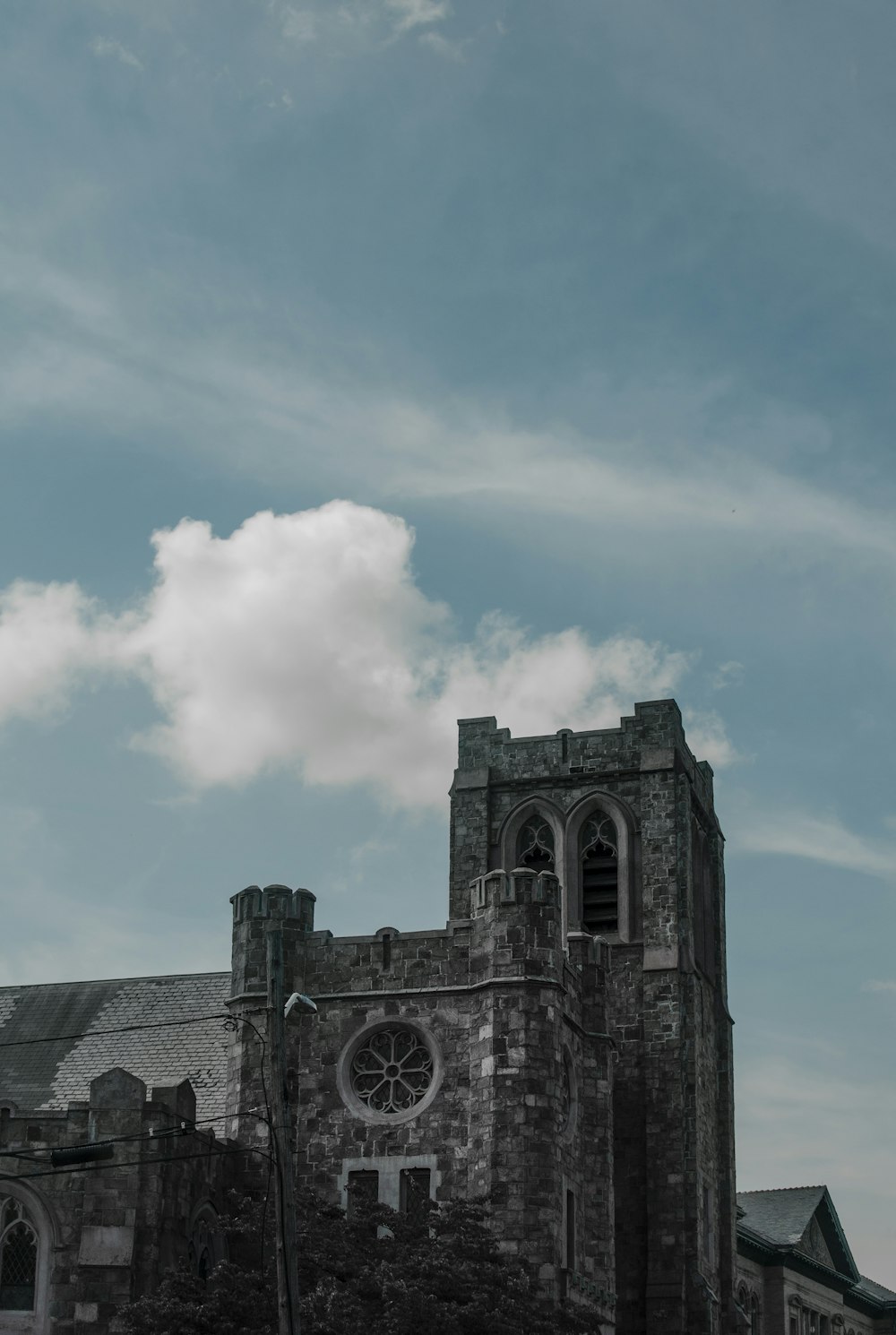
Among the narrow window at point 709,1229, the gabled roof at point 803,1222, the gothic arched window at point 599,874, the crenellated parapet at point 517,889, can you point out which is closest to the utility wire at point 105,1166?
the crenellated parapet at point 517,889

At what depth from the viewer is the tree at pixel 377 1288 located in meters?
35.3

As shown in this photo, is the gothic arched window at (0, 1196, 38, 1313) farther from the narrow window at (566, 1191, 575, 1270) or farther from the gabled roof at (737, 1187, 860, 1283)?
the gabled roof at (737, 1187, 860, 1283)

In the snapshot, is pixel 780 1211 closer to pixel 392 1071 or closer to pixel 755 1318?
pixel 755 1318

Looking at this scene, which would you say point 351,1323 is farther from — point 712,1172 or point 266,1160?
point 712,1172

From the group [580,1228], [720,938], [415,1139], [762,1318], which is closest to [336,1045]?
[415,1139]

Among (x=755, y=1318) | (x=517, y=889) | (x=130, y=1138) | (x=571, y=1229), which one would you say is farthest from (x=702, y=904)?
(x=130, y=1138)

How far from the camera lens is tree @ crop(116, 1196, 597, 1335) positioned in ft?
116

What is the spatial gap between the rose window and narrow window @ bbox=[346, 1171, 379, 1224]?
1483 mm

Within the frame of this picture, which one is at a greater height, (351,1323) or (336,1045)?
(336,1045)

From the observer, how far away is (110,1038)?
5147 centimetres

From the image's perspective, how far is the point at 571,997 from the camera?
44750 millimetres

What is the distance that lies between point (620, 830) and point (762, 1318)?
20.8m

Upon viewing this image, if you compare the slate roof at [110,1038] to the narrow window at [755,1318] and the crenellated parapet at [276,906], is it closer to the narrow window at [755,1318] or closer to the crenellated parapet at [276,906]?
the crenellated parapet at [276,906]

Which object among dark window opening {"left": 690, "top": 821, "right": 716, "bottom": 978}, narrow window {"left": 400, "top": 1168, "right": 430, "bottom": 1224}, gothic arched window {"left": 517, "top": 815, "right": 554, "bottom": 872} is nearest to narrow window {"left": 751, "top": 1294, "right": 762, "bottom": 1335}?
dark window opening {"left": 690, "top": 821, "right": 716, "bottom": 978}
